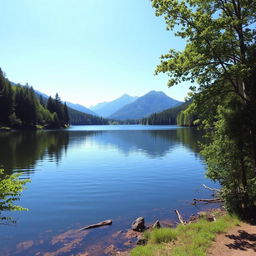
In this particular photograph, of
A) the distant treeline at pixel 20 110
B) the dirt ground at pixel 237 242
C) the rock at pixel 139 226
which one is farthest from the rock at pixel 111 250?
the distant treeline at pixel 20 110

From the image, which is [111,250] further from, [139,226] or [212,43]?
[212,43]

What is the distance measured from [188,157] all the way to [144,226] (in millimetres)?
31326

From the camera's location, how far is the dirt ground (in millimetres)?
9992

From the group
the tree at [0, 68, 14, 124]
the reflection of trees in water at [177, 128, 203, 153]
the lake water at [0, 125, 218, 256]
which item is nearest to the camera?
the lake water at [0, 125, 218, 256]

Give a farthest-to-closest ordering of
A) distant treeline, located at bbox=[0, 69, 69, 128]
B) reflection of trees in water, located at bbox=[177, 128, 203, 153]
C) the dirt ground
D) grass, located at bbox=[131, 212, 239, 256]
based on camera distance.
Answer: distant treeline, located at bbox=[0, 69, 69, 128], reflection of trees in water, located at bbox=[177, 128, 203, 153], grass, located at bbox=[131, 212, 239, 256], the dirt ground

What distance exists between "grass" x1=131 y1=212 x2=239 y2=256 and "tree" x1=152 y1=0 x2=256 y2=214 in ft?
8.56

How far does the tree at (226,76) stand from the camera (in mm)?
12750

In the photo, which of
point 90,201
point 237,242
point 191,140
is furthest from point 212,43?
point 191,140

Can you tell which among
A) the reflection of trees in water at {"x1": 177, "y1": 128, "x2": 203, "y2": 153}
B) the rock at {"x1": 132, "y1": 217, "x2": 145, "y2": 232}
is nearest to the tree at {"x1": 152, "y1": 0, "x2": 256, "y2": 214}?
the rock at {"x1": 132, "y1": 217, "x2": 145, "y2": 232}

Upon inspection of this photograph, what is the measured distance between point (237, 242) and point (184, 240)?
242 cm

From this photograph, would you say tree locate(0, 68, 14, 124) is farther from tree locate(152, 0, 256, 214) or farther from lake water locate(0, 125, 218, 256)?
tree locate(152, 0, 256, 214)

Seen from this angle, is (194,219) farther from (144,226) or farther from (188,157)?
(188,157)

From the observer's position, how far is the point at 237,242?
36.1 feet

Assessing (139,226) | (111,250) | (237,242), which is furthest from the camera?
(139,226)
